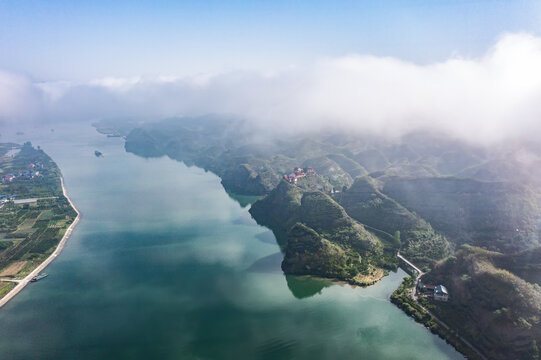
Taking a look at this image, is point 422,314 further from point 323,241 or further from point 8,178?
point 8,178

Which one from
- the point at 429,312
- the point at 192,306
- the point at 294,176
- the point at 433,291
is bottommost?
the point at 294,176

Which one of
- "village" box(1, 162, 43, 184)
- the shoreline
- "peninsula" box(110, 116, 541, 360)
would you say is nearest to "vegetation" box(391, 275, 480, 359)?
"peninsula" box(110, 116, 541, 360)

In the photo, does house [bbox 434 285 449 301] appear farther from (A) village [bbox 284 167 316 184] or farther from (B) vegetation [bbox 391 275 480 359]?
(A) village [bbox 284 167 316 184]

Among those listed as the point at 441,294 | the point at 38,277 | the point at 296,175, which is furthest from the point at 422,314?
the point at 296,175

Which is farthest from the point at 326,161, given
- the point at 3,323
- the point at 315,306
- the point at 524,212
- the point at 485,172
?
the point at 3,323

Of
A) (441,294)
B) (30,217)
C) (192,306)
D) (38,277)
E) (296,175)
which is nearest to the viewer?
(192,306)
